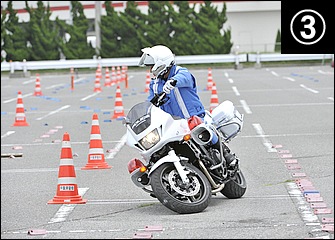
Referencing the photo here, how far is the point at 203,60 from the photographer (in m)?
51.1

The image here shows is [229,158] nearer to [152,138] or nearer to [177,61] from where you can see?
[152,138]

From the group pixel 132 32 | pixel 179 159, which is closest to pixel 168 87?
pixel 179 159

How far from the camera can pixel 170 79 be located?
9773 mm

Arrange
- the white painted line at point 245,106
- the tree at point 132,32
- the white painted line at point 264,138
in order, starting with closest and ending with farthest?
the white painted line at point 264,138 < the white painted line at point 245,106 < the tree at point 132,32

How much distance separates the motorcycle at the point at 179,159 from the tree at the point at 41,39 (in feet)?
153

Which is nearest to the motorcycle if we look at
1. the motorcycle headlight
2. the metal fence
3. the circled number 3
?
the motorcycle headlight

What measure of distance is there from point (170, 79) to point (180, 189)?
1.23m

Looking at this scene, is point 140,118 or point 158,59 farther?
point 158,59

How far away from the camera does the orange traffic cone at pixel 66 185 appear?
404 inches

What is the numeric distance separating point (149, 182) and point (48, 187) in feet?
7.16

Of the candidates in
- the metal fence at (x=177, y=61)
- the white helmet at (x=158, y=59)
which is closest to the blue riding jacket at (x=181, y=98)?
the white helmet at (x=158, y=59)

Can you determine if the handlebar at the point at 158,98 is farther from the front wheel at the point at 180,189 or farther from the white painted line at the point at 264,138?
the white painted line at the point at 264,138

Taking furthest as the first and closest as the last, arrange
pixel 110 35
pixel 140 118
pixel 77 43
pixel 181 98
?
pixel 110 35 < pixel 77 43 < pixel 181 98 < pixel 140 118

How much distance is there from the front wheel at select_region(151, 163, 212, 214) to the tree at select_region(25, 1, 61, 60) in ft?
155
